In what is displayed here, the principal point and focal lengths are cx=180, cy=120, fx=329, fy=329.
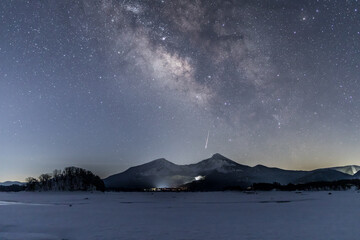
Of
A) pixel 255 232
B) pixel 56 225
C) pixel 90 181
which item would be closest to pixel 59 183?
pixel 90 181

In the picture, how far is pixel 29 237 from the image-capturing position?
2272cm

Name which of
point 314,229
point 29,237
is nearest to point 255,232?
Answer: point 314,229

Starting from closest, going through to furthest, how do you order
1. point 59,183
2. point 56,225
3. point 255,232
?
point 255,232 < point 56,225 < point 59,183

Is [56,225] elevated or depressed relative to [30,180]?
depressed

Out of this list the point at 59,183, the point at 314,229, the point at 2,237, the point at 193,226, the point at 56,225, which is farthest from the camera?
the point at 59,183

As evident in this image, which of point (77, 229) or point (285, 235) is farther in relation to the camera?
point (77, 229)

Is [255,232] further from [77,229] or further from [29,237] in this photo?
[29,237]

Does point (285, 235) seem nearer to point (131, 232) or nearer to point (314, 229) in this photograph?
point (314, 229)

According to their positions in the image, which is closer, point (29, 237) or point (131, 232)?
point (29, 237)

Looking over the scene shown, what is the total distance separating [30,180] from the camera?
194875 millimetres

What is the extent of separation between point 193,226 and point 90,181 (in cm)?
18225

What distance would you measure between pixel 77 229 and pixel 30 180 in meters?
188

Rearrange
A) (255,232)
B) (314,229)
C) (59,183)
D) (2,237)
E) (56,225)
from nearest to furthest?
(2,237), (255,232), (314,229), (56,225), (59,183)

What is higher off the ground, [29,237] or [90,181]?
[90,181]
